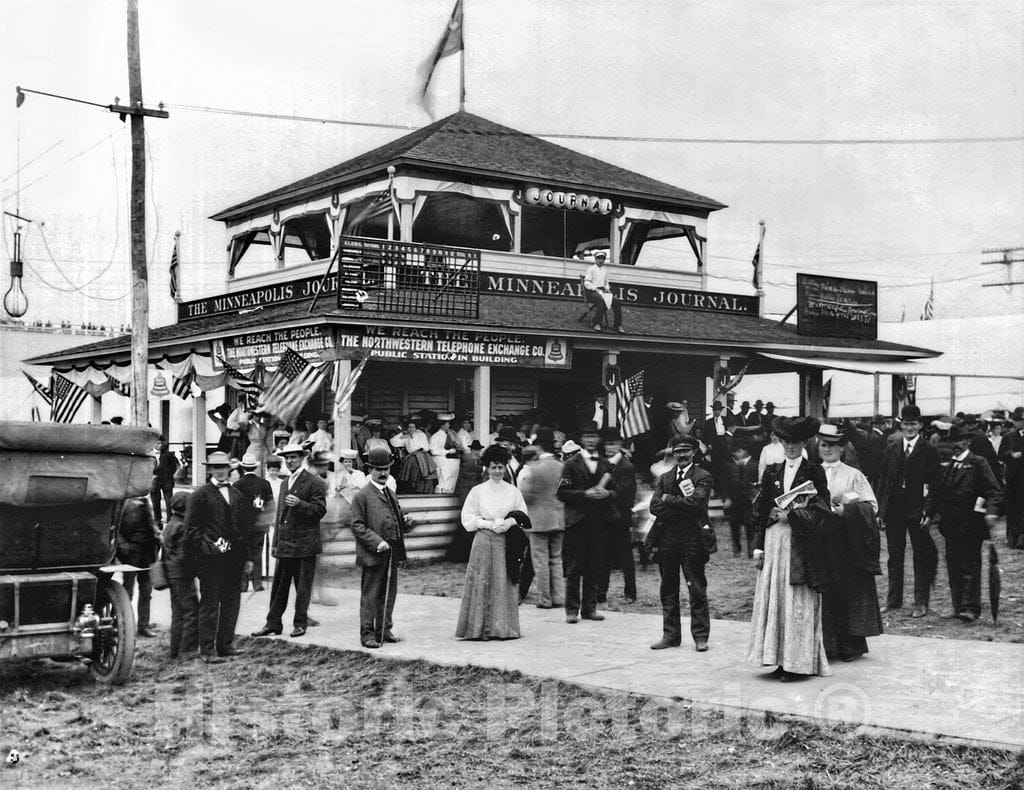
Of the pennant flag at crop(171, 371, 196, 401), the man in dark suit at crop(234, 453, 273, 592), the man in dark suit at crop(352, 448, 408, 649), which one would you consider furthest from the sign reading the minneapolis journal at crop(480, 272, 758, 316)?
the man in dark suit at crop(352, 448, 408, 649)

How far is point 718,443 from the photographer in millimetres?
19219

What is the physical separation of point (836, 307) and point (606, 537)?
1508cm

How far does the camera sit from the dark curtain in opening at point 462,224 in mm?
23844

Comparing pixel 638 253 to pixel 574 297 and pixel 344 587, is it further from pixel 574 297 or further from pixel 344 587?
pixel 344 587

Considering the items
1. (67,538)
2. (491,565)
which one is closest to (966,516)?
(491,565)

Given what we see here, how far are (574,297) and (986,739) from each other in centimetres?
1694

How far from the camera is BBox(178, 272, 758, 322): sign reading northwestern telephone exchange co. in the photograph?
21656mm

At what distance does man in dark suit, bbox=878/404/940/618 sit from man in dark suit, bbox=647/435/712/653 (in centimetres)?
281

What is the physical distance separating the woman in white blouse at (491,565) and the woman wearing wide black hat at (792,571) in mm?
2837

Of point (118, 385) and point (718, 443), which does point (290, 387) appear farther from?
point (118, 385)

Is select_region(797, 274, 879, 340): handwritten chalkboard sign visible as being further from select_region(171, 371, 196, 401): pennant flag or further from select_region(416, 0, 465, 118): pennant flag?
select_region(171, 371, 196, 401): pennant flag

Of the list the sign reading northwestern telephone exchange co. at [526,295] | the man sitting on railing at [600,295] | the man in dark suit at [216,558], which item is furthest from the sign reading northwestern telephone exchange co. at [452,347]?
the man in dark suit at [216,558]

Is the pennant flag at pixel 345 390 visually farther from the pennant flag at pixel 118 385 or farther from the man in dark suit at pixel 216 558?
the pennant flag at pixel 118 385

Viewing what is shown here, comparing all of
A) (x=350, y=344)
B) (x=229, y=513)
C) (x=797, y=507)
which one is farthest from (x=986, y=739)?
(x=350, y=344)
